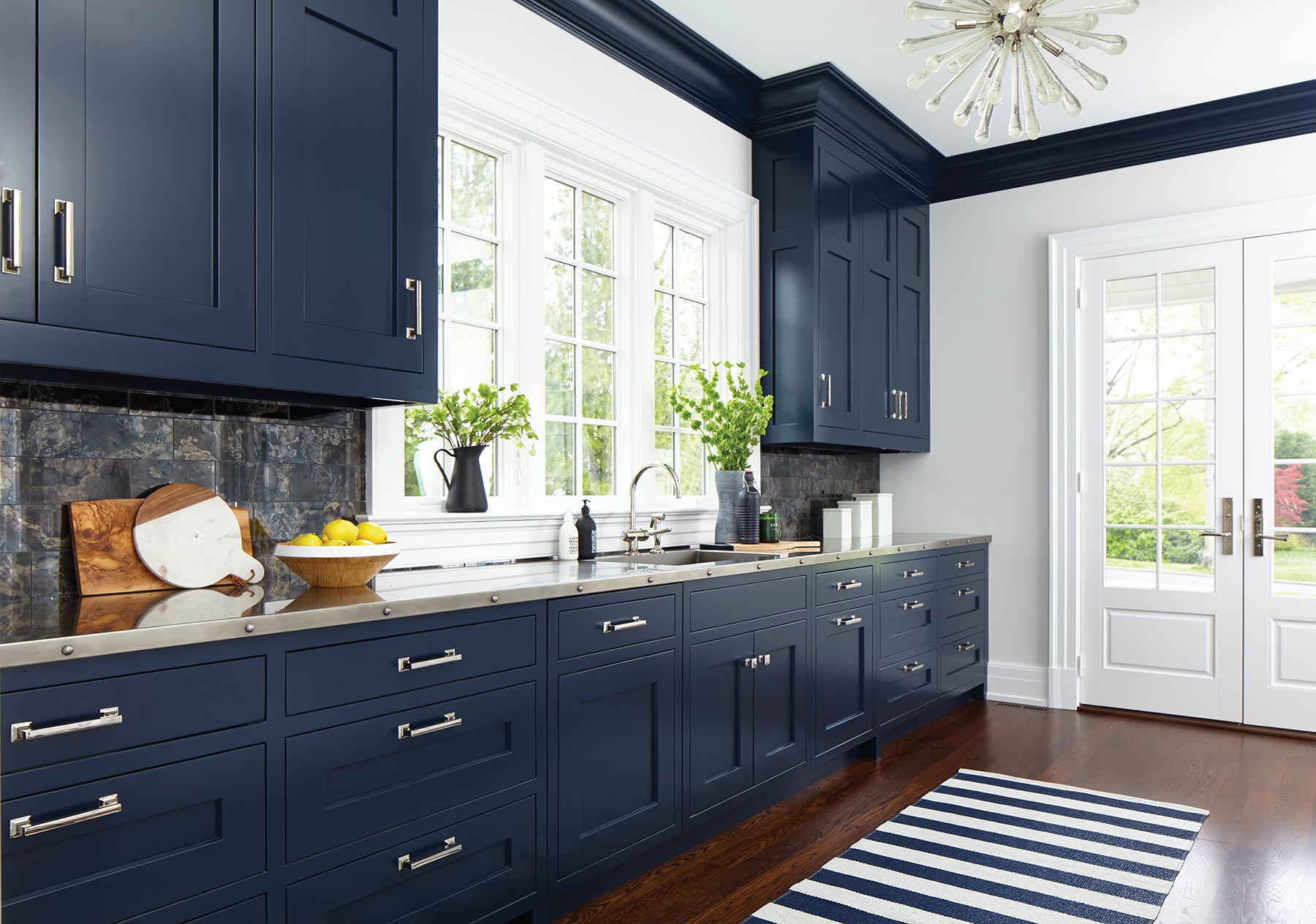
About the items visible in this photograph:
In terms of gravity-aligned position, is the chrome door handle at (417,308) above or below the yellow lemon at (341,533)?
above

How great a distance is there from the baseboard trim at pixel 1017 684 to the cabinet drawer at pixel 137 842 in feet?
13.8

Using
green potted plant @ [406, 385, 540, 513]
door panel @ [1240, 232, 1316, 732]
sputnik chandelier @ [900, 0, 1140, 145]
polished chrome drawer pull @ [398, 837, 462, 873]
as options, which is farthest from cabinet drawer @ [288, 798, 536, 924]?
door panel @ [1240, 232, 1316, 732]

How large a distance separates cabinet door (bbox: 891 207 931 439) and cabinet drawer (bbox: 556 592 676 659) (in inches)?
104

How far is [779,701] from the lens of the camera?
3203mm

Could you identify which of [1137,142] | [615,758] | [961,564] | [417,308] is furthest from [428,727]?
[1137,142]

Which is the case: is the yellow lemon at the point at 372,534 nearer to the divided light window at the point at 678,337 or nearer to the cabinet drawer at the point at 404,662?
the cabinet drawer at the point at 404,662

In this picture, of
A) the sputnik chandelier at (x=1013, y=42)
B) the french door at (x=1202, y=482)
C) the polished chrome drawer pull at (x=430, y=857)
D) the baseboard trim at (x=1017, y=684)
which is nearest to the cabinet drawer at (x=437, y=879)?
the polished chrome drawer pull at (x=430, y=857)

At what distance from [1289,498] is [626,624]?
11.4 ft

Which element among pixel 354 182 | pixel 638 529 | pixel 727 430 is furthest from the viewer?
pixel 727 430

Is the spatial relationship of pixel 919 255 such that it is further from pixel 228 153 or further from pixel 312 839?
pixel 312 839

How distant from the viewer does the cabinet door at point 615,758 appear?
91.7 inches

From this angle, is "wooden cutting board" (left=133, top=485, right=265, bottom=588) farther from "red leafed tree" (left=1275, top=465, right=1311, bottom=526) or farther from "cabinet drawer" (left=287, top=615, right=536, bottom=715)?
"red leafed tree" (left=1275, top=465, right=1311, bottom=526)

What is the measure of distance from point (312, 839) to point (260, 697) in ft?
0.99

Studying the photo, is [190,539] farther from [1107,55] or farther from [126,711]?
[1107,55]
